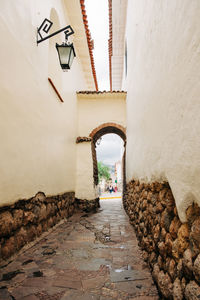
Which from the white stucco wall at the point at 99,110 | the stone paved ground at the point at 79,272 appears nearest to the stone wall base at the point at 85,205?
→ the white stucco wall at the point at 99,110

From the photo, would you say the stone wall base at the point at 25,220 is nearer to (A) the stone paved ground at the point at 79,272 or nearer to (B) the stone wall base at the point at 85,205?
(A) the stone paved ground at the point at 79,272

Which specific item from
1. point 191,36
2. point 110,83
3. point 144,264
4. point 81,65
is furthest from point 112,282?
point 110,83

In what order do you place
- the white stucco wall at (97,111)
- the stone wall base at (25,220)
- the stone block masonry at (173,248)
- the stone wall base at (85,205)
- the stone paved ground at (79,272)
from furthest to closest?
the white stucco wall at (97,111)
the stone wall base at (85,205)
the stone wall base at (25,220)
the stone paved ground at (79,272)
the stone block masonry at (173,248)

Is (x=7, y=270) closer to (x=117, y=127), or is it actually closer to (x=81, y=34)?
(x=117, y=127)

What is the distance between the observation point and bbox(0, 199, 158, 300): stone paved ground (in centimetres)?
167

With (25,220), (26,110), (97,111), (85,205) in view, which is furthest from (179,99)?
(97,111)

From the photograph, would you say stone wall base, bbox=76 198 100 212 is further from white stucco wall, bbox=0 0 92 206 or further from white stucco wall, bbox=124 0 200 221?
white stucco wall, bbox=124 0 200 221

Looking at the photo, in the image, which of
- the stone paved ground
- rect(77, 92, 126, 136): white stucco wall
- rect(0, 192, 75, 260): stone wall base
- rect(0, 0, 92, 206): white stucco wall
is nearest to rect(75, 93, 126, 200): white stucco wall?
rect(77, 92, 126, 136): white stucco wall

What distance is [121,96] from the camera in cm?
741

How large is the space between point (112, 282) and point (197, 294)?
1.11 m

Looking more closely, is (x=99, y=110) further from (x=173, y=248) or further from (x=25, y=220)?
(x=173, y=248)

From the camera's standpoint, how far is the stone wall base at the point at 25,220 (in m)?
2.26

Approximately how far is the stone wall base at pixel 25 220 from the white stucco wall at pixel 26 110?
0.15m

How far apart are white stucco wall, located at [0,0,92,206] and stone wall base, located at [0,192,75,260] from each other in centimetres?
15
